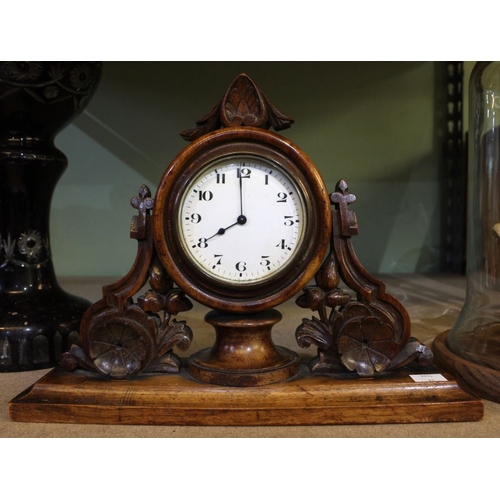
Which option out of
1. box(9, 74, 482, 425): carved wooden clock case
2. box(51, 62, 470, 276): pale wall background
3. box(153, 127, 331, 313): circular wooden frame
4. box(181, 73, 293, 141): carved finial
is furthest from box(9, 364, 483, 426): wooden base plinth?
box(51, 62, 470, 276): pale wall background

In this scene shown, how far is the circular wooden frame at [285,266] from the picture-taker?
63cm

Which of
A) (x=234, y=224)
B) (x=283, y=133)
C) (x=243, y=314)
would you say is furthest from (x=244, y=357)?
(x=283, y=133)

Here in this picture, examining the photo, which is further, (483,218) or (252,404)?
(483,218)

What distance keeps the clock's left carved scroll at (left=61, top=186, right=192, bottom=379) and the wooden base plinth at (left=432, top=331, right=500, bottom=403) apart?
33 cm

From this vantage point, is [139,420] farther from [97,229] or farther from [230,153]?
[97,229]

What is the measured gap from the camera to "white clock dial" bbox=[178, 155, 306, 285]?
0.64 metres

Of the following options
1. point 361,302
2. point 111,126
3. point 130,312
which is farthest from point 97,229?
point 361,302

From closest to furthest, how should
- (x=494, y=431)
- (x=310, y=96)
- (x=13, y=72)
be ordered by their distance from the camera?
(x=494, y=431) < (x=13, y=72) < (x=310, y=96)

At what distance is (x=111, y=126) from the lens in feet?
4.98

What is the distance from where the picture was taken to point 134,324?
0.66 m

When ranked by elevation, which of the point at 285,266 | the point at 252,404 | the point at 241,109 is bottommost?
the point at 252,404

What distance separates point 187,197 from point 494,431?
42 centimetres

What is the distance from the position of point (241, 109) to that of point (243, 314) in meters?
0.24

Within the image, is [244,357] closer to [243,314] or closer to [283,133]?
[243,314]
